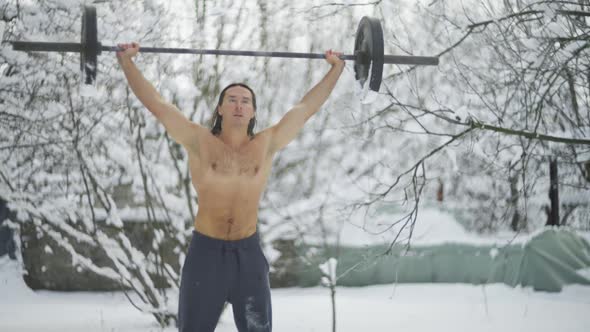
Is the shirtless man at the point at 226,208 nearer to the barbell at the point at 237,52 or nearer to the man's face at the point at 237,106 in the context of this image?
the man's face at the point at 237,106

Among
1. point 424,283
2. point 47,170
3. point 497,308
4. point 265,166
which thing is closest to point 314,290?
point 424,283

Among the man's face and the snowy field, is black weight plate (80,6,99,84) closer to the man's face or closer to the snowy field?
the man's face

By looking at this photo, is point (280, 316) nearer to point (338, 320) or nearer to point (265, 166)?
point (338, 320)

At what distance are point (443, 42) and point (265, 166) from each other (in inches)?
170

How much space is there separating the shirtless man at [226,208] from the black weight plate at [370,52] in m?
0.46

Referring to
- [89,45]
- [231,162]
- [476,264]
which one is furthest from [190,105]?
[476,264]

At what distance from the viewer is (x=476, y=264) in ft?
29.6

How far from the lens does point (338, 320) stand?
700cm

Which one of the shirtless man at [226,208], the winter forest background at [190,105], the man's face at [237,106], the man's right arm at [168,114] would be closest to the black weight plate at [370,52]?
the shirtless man at [226,208]

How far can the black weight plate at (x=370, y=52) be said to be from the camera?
3.15 m

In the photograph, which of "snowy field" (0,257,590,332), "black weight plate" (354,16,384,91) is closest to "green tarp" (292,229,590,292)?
"snowy field" (0,257,590,332)

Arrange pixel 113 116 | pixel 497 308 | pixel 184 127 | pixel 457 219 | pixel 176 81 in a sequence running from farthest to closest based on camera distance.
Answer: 1. pixel 457 219
2. pixel 497 308
3. pixel 113 116
4. pixel 176 81
5. pixel 184 127

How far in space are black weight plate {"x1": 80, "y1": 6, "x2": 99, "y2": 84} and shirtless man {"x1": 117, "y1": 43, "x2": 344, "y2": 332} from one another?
22cm

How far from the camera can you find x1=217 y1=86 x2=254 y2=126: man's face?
2.92m
